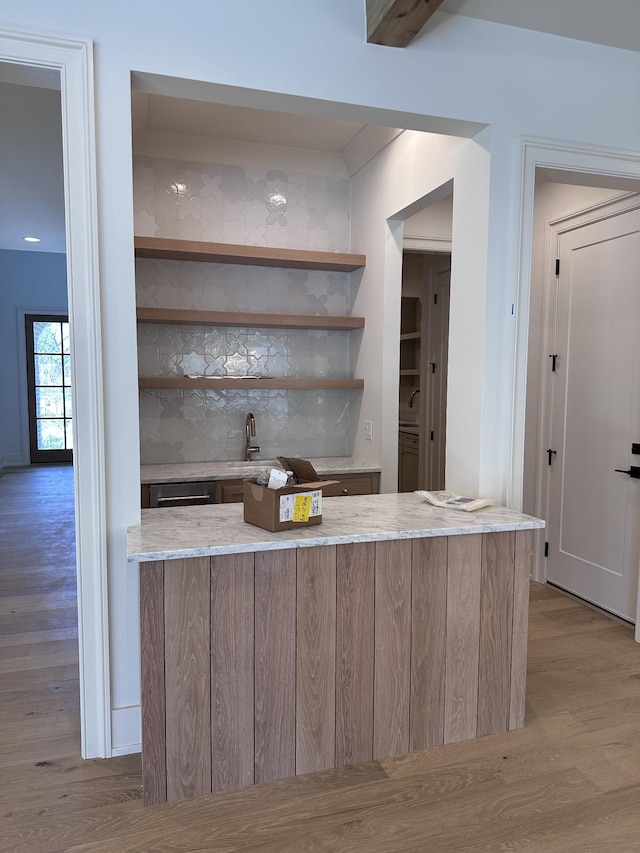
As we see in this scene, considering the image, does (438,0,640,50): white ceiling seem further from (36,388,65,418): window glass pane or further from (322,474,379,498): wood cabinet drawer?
(36,388,65,418): window glass pane

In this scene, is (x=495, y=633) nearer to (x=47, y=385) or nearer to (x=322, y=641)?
(x=322, y=641)

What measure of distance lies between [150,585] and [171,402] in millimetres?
2032

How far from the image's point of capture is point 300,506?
2059 millimetres

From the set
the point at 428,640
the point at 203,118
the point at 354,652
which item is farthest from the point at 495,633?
the point at 203,118

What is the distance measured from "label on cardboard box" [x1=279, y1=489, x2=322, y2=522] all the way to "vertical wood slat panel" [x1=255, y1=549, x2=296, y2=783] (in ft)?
0.42

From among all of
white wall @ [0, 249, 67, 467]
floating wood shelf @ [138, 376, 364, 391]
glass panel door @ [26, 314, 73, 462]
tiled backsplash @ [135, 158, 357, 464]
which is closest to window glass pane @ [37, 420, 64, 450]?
glass panel door @ [26, 314, 73, 462]

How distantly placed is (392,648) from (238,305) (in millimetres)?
2477

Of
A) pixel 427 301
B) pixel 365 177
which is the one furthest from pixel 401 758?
pixel 427 301

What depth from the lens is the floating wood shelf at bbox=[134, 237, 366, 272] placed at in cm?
337

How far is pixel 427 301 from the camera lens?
5.27m

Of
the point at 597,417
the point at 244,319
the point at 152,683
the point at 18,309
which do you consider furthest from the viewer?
the point at 18,309

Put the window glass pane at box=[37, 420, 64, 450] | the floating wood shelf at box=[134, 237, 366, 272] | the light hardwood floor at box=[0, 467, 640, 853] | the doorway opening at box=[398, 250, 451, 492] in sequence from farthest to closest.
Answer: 1. the window glass pane at box=[37, 420, 64, 450]
2. the doorway opening at box=[398, 250, 451, 492]
3. the floating wood shelf at box=[134, 237, 366, 272]
4. the light hardwood floor at box=[0, 467, 640, 853]

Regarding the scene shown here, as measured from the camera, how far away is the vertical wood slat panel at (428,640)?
2146 mm

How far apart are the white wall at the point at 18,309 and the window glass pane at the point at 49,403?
0.65 ft
